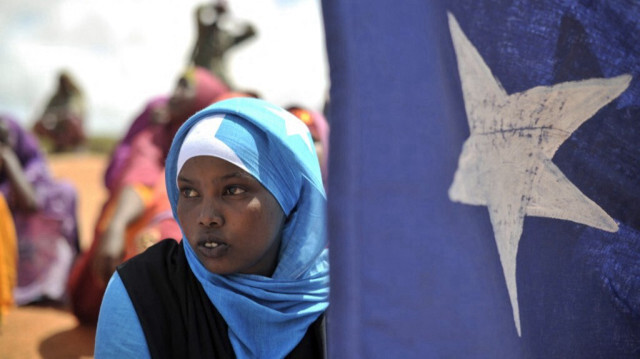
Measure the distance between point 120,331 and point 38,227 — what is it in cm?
398

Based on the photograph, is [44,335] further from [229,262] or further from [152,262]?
[229,262]

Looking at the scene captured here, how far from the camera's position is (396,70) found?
104 cm

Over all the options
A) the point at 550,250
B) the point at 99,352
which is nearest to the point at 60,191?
the point at 99,352

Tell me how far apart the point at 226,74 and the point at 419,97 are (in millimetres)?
8808

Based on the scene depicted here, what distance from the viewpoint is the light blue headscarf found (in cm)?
173

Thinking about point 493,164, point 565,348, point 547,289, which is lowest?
point 565,348

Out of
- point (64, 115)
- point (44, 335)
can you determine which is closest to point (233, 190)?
point (44, 335)

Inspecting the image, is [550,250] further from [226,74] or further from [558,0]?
[226,74]

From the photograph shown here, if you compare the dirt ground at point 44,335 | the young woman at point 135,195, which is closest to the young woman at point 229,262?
the young woman at point 135,195

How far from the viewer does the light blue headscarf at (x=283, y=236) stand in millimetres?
1729

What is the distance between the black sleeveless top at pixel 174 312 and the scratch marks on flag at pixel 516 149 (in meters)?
0.81

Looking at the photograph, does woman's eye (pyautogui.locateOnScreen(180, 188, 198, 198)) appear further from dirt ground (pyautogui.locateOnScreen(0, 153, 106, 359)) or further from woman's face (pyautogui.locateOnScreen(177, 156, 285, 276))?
dirt ground (pyautogui.locateOnScreen(0, 153, 106, 359))

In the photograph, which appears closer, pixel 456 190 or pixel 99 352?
pixel 456 190

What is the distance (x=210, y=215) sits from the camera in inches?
66.1
